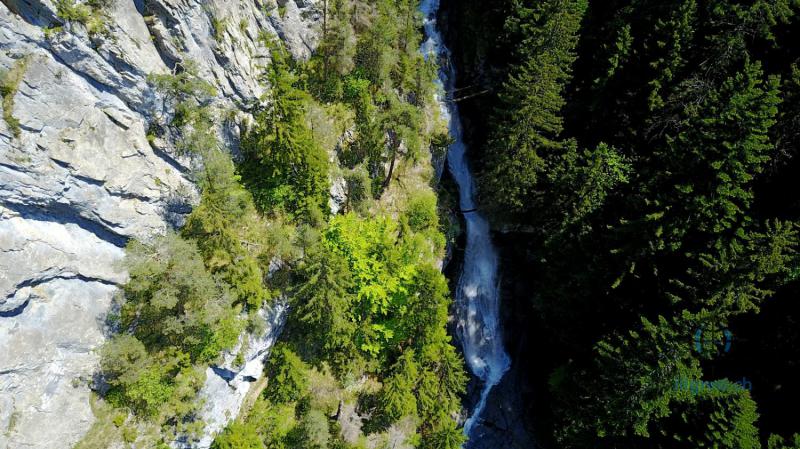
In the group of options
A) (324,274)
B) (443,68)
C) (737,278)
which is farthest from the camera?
(443,68)

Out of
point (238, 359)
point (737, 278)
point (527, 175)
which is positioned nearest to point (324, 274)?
point (238, 359)

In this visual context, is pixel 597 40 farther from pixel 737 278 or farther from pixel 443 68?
pixel 737 278

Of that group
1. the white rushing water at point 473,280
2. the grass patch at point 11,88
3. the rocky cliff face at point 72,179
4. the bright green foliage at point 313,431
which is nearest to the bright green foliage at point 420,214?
the white rushing water at point 473,280

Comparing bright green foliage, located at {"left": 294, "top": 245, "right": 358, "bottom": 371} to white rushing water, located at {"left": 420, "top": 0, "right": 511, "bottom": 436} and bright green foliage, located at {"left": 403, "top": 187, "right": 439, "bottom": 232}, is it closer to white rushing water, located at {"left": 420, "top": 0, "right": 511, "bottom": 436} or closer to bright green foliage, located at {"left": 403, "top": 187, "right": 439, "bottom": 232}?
bright green foliage, located at {"left": 403, "top": 187, "right": 439, "bottom": 232}

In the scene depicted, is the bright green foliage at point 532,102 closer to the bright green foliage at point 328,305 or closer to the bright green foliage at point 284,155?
the bright green foliage at point 284,155

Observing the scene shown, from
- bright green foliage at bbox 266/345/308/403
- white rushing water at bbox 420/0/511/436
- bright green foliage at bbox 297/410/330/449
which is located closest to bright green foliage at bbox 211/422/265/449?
bright green foliage at bbox 266/345/308/403

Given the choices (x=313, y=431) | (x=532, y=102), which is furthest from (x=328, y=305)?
(x=532, y=102)
